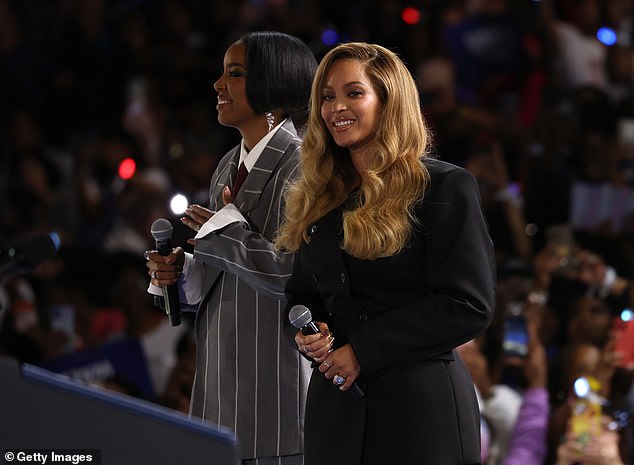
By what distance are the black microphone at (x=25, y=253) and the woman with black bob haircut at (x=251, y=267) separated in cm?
46

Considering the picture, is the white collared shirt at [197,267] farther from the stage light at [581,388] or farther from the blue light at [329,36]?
the blue light at [329,36]

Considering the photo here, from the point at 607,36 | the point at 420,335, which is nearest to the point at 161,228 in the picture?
the point at 420,335

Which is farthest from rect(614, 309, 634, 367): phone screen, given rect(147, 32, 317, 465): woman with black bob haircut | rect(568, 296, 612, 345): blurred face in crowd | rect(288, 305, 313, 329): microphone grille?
rect(288, 305, 313, 329): microphone grille

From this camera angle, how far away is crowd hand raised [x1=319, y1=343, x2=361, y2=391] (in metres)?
2.53

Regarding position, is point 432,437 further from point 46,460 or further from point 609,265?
point 609,265

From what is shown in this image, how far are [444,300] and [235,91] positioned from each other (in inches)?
32.1

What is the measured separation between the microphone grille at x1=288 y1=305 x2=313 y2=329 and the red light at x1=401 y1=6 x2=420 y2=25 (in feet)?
16.7

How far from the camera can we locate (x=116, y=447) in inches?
81.7

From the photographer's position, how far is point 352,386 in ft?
8.33

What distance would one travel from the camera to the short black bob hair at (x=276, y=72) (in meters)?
2.99

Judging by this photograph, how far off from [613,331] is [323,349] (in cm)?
238

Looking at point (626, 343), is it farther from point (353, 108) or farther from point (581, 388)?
point (353, 108)

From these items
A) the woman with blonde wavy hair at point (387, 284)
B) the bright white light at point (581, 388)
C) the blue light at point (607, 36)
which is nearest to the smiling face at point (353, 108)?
the woman with blonde wavy hair at point (387, 284)

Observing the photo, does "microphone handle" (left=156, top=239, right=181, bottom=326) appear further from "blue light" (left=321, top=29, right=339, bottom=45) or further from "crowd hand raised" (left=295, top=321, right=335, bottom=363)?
"blue light" (left=321, top=29, right=339, bottom=45)
